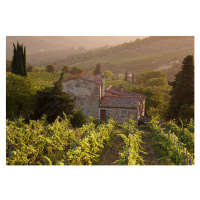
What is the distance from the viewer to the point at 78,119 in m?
10.9

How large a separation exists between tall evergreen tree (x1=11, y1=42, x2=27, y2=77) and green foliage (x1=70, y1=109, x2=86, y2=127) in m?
3.30

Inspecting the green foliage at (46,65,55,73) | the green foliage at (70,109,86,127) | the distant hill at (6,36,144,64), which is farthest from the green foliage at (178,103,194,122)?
the green foliage at (46,65,55,73)

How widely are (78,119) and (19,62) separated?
4.12m

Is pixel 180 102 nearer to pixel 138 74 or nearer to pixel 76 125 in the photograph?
pixel 76 125

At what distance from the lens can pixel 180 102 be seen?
37.2 feet

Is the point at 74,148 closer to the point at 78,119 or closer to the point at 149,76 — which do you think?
the point at 78,119

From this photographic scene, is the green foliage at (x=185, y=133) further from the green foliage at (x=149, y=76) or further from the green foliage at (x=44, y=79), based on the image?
the green foliage at (x=149, y=76)

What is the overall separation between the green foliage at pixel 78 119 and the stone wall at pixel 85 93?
27 cm

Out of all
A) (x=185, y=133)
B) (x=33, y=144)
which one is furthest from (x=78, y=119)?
(x=185, y=133)

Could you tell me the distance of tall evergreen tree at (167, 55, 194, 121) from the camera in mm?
11062

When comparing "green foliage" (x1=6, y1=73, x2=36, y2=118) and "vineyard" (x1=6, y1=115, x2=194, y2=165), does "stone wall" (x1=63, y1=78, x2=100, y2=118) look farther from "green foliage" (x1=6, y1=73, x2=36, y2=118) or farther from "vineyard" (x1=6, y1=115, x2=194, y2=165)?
"green foliage" (x1=6, y1=73, x2=36, y2=118)

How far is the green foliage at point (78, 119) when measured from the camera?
1090 centimetres

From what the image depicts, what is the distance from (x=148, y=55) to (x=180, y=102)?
15627 millimetres

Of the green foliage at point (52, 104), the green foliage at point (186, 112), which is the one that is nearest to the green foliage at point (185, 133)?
the green foliage at point (186, 112)
